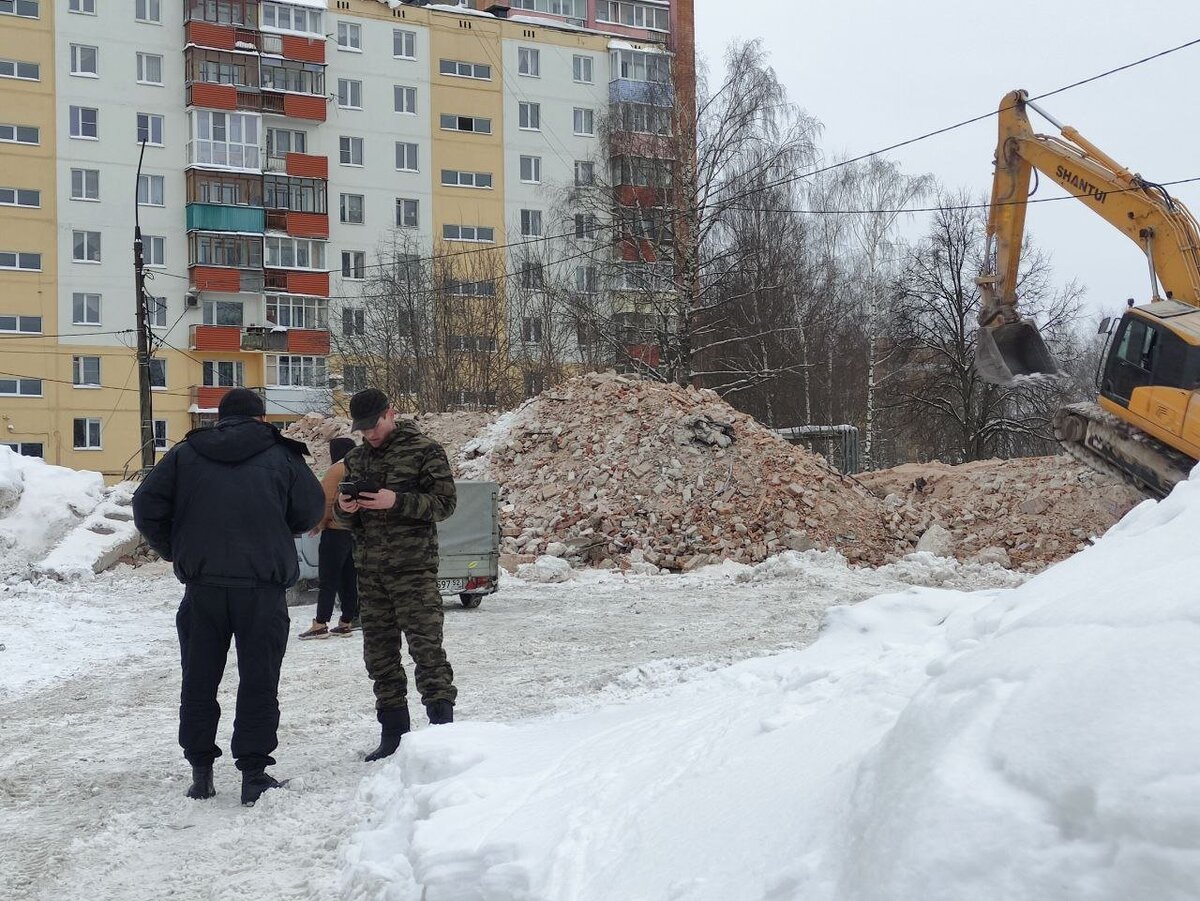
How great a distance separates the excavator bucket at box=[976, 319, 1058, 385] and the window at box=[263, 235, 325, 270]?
3559 cm

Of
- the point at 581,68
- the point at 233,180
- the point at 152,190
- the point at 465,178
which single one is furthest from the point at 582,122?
the point at 152,190

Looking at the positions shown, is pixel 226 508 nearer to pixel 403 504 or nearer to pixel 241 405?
pixel 241 405

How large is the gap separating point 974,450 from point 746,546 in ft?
68.1

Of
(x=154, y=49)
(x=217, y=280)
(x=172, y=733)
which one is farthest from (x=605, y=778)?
(x=154, y=49)

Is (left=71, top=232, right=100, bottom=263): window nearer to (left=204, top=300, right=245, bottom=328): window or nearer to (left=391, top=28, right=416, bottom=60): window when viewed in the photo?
(left=204, top=300, right=245, bottom=328): window

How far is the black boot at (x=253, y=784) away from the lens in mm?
5805

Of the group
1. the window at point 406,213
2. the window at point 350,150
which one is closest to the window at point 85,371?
the window at point 350,150

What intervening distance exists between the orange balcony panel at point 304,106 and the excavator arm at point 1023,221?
1385 inches

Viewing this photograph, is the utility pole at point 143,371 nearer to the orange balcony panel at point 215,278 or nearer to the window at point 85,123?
the orange balcony panel at point 215,278

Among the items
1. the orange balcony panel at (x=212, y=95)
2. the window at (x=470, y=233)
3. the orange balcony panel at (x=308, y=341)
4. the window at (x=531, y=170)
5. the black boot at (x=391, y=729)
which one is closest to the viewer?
the black boot at (x=391, y=729)

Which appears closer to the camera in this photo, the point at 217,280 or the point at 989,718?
the point at 989,718

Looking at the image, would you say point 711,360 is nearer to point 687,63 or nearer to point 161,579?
point 687,63

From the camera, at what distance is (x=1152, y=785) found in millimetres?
2316

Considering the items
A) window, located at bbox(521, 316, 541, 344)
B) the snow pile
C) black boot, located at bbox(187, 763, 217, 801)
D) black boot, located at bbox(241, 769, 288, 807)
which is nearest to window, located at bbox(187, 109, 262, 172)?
window, located at bbox(521, 316, 541, 344)
